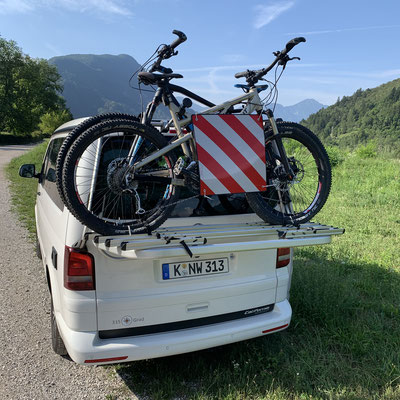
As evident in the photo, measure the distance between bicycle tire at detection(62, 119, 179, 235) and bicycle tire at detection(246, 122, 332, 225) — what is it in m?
0.83

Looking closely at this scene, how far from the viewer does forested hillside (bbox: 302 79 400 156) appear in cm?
9638

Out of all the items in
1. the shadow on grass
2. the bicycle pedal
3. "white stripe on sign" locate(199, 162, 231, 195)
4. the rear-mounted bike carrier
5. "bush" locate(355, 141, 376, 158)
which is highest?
the bicycle pedal

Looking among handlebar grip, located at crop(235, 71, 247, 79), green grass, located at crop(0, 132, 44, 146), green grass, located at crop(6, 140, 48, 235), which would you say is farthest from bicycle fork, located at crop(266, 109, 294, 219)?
green grass, located at crop(0, 132, 44, 146)

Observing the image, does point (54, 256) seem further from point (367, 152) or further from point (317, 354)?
point (367, 152)

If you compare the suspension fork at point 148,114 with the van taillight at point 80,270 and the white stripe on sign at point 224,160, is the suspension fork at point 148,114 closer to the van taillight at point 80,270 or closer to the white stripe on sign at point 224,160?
the white stripe on sign at point 224,160

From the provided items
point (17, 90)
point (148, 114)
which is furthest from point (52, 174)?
point (17, 90)

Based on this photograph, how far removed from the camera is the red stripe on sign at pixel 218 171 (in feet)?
9.13

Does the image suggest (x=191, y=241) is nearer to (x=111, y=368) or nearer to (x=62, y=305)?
(x=62, y=305)

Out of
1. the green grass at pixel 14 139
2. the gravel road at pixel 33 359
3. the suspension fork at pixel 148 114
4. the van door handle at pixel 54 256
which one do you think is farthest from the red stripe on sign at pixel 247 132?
the green grass at pixel 14 139

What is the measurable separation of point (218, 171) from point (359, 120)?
405ft

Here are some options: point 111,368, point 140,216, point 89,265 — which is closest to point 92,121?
point 140,216

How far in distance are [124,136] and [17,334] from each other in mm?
2219

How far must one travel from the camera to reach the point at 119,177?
259 centimetres

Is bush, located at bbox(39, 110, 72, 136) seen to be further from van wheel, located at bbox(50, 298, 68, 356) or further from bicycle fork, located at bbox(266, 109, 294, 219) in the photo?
bicycle fork, located at bbox(266, 109, 294, 219)
